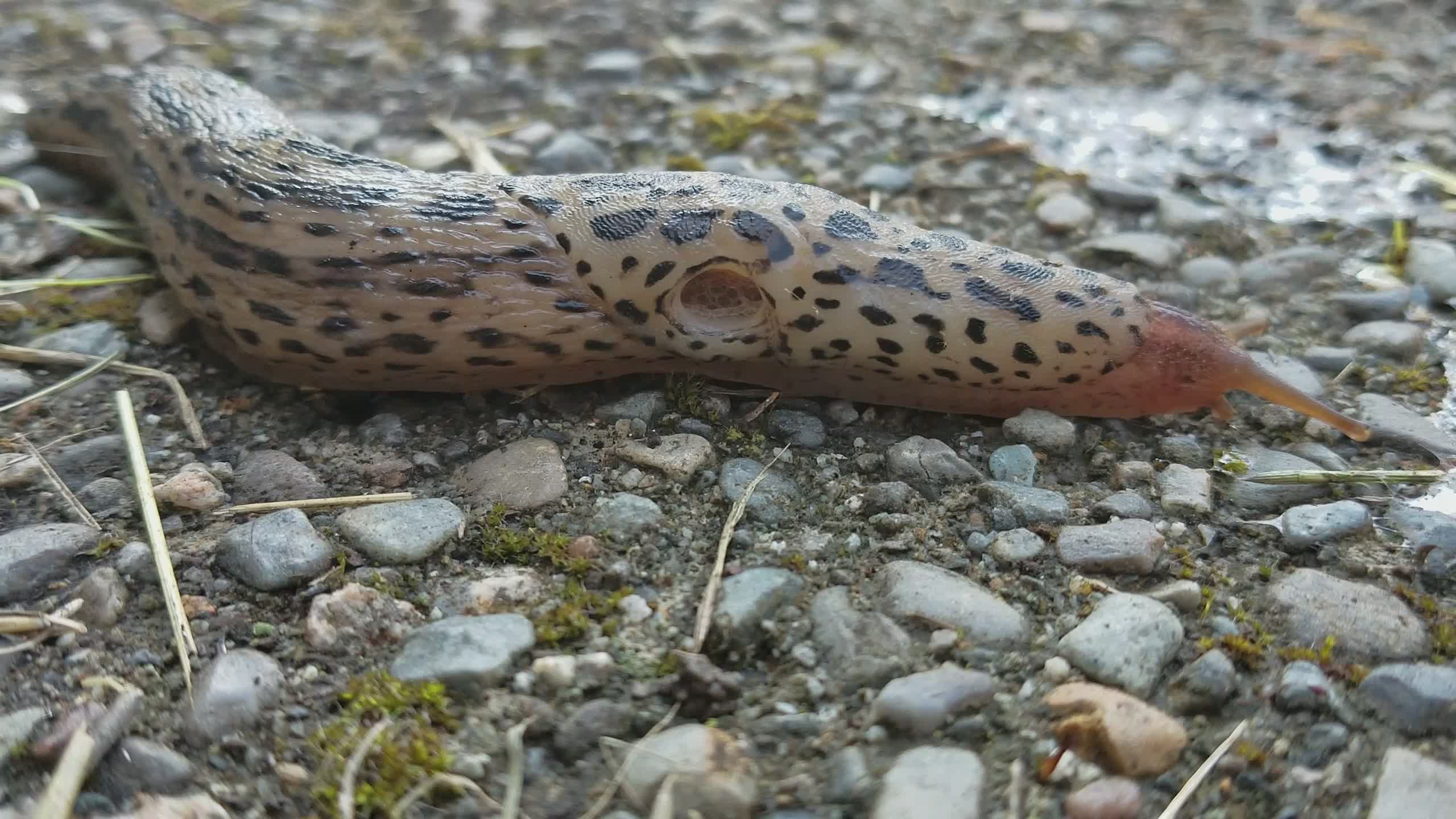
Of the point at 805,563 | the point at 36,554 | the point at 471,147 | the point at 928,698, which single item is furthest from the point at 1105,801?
the point at 471,147

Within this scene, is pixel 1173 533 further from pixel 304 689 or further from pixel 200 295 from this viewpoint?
pixel 200 295

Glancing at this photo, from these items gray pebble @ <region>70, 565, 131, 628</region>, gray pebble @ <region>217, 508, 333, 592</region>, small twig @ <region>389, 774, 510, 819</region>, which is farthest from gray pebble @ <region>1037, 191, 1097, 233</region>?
gray pebble @ <region>70, 565, 131, 628</region>

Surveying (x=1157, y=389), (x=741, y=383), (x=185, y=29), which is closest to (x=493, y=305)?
(x=741, y=383)

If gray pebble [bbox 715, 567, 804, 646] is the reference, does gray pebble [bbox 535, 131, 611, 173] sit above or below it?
above

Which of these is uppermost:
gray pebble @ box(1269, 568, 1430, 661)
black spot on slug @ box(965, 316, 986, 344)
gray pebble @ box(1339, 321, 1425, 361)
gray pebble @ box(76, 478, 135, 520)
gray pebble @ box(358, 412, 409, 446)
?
black spot on slug @ box(965, 316, 986, 344)

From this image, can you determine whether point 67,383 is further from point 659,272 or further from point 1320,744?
point 1320,744

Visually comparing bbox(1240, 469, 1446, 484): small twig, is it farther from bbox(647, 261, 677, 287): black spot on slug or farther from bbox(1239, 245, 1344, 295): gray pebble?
bbox(647, 261, 677, 287): black spot on slug

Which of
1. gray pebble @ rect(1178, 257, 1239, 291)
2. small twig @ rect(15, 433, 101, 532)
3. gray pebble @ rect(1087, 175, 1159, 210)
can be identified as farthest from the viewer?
gray pebble @ rect(1087, 175, 1159, 210)
